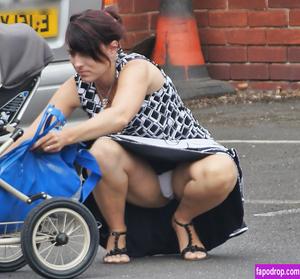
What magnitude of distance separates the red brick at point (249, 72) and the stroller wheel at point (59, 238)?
611 centimetres

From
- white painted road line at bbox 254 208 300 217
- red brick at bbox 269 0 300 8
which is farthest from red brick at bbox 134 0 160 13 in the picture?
white painted road line at bbox 254 208 300 217

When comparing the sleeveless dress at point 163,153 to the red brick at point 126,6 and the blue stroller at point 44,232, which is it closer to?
the blue stroller at point 44,232

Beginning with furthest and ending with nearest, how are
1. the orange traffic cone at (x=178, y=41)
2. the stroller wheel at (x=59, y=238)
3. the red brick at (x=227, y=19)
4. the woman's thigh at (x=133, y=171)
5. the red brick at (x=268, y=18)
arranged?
1. the red brick at (x=227, y=19)
2. the red brick at (x=268, y=18)
3. the orange traffic cone at (x=178, y=41)
4. the woman's thigh at (x=133, y=171)
5. the stroller wheel at (x=59, y=238)

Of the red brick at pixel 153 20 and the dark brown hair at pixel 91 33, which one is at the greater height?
the dark brown hair at pixel 91 33

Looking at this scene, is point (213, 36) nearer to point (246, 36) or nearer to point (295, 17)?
point (246, 36)

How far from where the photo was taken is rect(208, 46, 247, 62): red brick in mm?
11578

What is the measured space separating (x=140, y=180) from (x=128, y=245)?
0.36 metres

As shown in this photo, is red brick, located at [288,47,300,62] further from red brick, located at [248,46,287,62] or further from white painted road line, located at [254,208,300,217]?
white painted road line, located at [254,208,300,217]

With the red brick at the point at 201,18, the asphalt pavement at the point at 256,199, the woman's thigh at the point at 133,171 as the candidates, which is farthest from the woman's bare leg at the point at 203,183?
A: the red brick at the point at 201,18

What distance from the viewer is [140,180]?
232 inches

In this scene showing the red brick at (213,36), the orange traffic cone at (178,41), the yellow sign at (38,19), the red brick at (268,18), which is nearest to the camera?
the yellow sign at (38,19)

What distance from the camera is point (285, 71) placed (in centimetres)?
1142

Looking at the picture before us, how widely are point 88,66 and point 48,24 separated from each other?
1800 mm

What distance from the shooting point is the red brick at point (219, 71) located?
38.3ft
